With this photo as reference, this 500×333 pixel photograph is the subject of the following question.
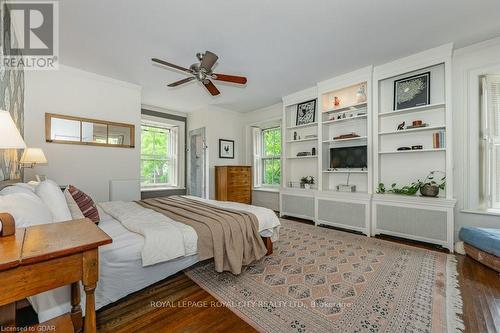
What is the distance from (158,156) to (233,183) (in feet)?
6.84

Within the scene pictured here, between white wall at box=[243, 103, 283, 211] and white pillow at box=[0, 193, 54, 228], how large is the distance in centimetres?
441

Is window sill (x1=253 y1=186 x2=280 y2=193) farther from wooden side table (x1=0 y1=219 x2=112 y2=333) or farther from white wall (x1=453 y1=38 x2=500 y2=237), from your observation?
wooden side table (x1=0 y1=219 x2=112 y2=333)

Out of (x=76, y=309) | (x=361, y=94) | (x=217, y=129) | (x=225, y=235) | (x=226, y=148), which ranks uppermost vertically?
(x=361, y=94)

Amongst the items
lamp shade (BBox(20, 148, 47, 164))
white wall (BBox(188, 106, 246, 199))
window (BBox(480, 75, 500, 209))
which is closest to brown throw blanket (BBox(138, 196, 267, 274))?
lamp shade (BBox(20, 148, 47, 164))

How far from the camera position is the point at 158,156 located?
5395mm

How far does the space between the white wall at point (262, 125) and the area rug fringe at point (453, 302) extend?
10.9ft

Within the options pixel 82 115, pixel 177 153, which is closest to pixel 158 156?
pixel 177 153

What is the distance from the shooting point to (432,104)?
2912mm

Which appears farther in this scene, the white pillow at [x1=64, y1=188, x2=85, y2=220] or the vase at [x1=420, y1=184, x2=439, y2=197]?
the vase at [x1=420, y1=184, x2=439, y2=197]

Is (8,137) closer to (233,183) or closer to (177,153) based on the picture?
(233,183)

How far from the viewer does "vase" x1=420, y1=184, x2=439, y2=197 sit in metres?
2.87

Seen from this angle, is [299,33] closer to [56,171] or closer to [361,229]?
[361,229]

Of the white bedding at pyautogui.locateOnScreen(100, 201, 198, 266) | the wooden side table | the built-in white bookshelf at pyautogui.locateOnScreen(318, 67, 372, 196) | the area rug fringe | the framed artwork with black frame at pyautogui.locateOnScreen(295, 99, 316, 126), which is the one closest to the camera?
the wooden side table
